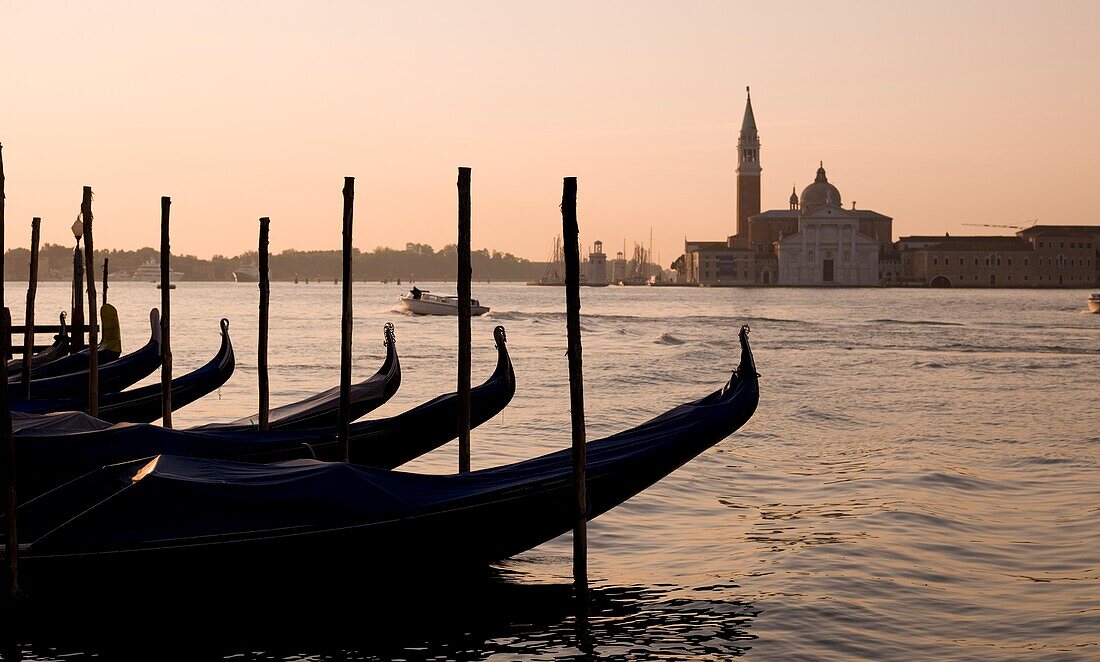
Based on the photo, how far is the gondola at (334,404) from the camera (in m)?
10.8

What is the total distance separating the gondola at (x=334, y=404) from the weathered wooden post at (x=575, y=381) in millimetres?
2955

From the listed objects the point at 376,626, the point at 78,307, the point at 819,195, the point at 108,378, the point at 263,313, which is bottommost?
the point at 376,626

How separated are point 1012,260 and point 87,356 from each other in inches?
4367

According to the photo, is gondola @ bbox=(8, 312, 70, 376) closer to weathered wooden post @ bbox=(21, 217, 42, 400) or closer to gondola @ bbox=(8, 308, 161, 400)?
weathered wooden post @ bbox=(21, 217, 42, 400)

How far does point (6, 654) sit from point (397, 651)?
2.00 meters

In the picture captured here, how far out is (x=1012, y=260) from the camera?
117 metres

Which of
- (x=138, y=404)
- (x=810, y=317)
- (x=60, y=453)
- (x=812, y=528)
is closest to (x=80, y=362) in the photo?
(x=138, y=404)

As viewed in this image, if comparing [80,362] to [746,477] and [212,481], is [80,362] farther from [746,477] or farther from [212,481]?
[212,481]

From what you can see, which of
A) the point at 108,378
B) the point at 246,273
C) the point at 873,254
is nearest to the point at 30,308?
the point at 108,378

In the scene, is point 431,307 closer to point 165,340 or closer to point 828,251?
point 165,340

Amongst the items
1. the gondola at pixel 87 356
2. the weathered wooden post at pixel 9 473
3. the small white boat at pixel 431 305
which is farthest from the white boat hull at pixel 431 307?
the weathered wooden post at pixel 9 473

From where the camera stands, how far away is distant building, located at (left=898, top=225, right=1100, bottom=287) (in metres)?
115

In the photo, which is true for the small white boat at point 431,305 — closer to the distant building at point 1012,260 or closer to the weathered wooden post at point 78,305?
the weathered wooden post at point 78,305

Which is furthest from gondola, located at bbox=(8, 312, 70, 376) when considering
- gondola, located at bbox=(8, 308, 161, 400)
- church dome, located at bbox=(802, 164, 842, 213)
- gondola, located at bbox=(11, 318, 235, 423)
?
church dome, located at bbox=(802, 164, 842, 213)
